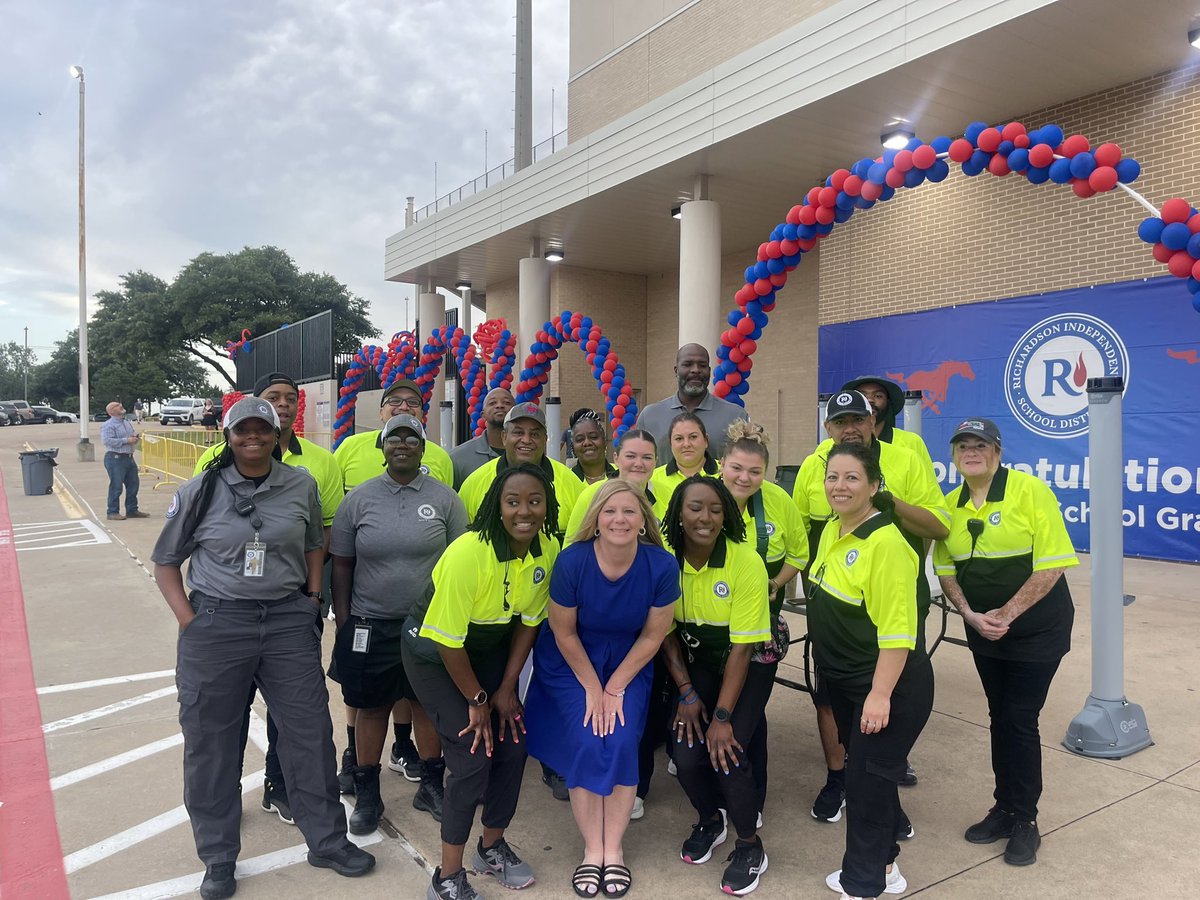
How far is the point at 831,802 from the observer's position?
145 inches

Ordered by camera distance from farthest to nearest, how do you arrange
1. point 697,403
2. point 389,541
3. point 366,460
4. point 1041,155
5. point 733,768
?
point 1041,155
point 697,403
point 366,460
point 389,541
point 733,768

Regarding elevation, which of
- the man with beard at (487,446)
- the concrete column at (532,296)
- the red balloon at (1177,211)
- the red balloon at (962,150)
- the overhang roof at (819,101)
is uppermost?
the overhang roof at (819,101)

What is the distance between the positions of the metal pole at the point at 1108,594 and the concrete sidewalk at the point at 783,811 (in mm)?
168

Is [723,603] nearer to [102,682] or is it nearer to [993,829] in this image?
[993,829]

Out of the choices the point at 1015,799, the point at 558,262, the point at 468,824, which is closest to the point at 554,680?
the point at 468,824

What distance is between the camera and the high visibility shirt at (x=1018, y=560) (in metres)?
3.37

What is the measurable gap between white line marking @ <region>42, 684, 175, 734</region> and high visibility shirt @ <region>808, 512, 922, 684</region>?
443cm

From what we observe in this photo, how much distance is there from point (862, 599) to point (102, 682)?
5.32 meters

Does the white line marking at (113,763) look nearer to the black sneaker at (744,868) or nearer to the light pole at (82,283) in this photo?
the black sneaker at (744,868)

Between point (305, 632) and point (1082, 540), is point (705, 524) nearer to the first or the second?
point (305, 632)

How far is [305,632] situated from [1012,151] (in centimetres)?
581

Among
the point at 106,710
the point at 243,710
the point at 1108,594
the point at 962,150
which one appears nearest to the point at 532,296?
the point at 962,150

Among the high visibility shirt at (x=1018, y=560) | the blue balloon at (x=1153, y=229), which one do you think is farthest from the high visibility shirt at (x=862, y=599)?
the blue balloon at (x=1153, y=229)

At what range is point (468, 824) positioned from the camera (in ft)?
9.89
